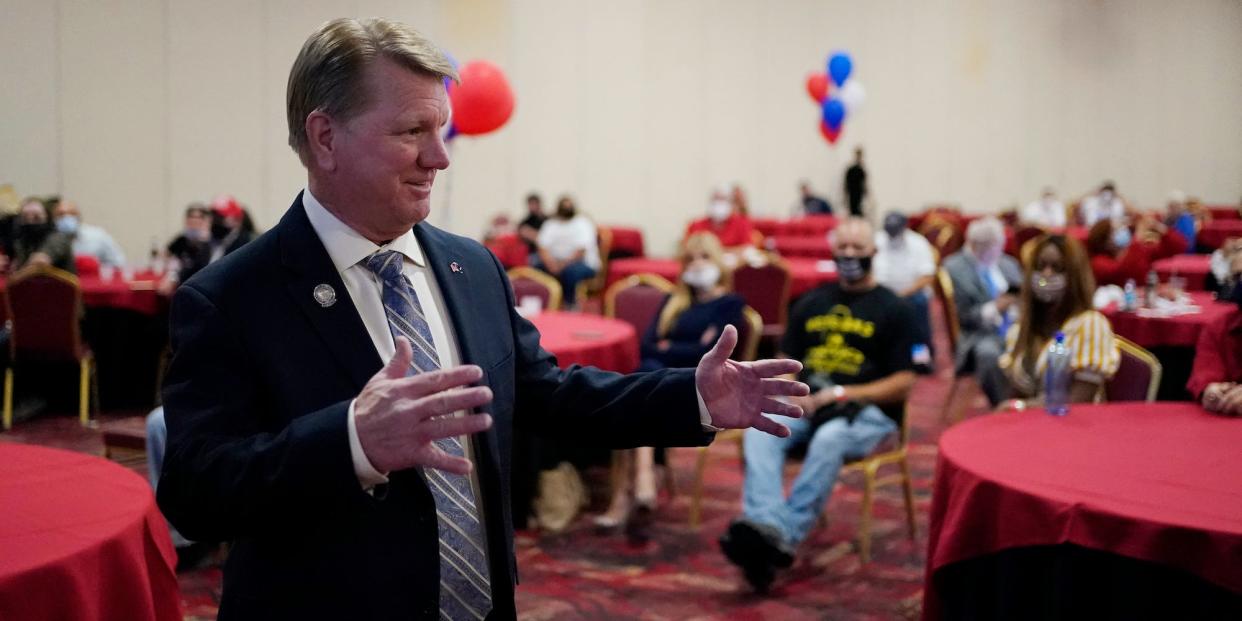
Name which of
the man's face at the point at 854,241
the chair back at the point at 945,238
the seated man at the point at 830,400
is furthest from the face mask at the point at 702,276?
the chair back at the point at 945,238

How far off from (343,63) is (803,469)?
3.17m

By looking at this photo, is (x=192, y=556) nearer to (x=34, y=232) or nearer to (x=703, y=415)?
(x=703, y=415)

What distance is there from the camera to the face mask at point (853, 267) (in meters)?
4.51

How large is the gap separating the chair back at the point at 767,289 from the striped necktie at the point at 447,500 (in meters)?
5.84

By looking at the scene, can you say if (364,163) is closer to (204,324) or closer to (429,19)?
(204,324)

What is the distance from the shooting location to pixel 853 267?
4512 millimetres

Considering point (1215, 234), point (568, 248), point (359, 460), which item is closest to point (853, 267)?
point (359, 460)

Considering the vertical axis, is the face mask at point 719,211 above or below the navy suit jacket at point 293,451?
below

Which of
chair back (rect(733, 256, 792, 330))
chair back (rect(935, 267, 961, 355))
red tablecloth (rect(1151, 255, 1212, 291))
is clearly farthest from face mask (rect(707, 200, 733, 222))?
chair back (rect(935, 267, 961, 355))

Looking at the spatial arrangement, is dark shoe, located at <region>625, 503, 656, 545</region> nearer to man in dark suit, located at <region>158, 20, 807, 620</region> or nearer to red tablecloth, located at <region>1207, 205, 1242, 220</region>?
man in dark suit, located at <region>158, 20, 807, 620</region>

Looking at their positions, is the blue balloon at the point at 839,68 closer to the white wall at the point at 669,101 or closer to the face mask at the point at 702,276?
the white wall at the point at 669,101

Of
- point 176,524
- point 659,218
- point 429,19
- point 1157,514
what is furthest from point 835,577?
point 659,218

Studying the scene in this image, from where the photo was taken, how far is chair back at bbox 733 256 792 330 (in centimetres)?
725

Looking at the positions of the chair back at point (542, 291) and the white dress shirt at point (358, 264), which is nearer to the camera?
the white dress shirt at point (358, 264)
